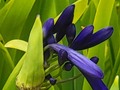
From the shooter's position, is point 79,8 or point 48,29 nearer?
point 48,29

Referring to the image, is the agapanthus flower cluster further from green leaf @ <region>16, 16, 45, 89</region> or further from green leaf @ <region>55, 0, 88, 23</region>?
green leaf @ <region>55, 0, 88, 23</region>

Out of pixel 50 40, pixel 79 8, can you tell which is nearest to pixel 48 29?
pixel 50 40

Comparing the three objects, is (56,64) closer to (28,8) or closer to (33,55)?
(33,55)

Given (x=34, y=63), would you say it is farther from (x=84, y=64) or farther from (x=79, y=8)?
(x=79, y=8)

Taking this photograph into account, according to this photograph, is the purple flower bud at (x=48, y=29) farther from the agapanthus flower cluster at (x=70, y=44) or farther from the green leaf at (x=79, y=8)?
the green leaf at (x=79, y=8)

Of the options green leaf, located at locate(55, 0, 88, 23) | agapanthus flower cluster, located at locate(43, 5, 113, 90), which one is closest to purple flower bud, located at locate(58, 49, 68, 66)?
→ agapanthus flower cluster, located at locate(43, 5, 113, 90)

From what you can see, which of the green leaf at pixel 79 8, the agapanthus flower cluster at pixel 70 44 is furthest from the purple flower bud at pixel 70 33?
the green leaf at pixel 79 8
